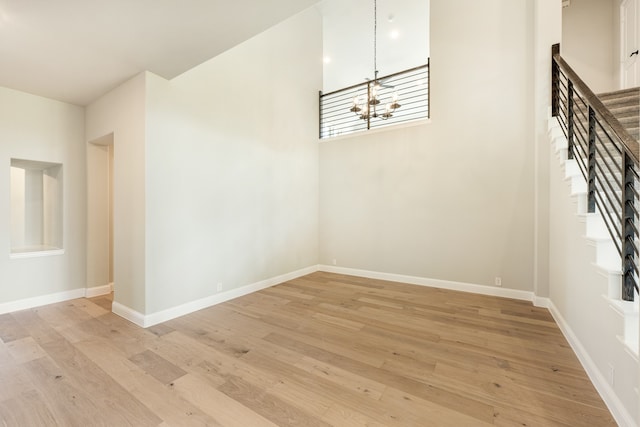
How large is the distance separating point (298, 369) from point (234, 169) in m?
2.86

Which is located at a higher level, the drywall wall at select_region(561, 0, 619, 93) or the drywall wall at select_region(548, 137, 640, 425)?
the drywall wall at select_region(561, 0, 619, 93)

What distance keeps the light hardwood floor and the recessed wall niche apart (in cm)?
120

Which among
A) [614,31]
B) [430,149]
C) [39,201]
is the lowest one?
[39,201]

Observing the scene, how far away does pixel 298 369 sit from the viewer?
7.12 ft

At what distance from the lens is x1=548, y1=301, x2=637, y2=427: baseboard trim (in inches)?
60.7

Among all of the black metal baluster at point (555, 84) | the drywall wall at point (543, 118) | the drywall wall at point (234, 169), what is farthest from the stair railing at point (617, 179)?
the drywall wall at point (234, 169)

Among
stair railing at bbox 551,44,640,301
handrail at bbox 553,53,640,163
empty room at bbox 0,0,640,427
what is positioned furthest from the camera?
empty room at bbox 0,0,640,427

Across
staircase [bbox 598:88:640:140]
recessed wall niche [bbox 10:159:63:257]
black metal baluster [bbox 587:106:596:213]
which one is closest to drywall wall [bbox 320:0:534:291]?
staircase [bbox 598:88:640:140]

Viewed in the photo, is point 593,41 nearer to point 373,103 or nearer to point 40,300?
point 373,103

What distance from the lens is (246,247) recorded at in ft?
13.7

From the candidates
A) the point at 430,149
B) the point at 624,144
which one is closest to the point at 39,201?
the point at 430,149

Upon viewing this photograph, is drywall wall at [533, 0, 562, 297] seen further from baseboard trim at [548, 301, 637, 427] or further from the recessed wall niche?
the recessed wall niche

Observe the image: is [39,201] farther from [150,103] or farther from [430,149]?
[430,149]

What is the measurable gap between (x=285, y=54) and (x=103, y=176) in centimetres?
374
